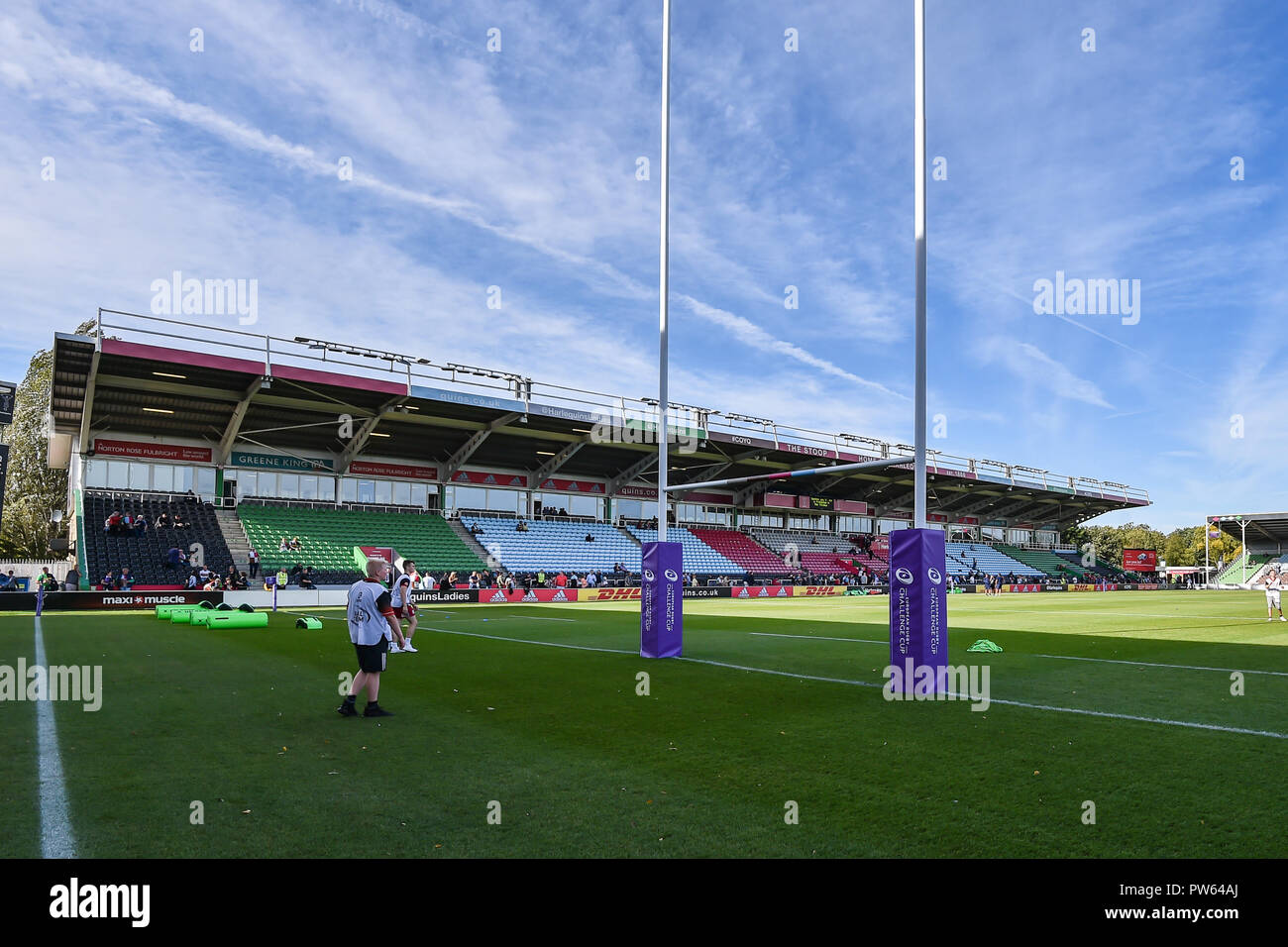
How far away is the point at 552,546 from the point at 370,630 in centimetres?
4006

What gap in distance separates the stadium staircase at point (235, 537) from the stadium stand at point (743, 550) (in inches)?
1130

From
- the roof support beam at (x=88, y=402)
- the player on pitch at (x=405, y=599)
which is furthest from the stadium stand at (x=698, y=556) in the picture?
the player on pitch at (x=405, y=599)

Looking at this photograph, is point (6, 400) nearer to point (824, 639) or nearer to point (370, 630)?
point (370, 630)

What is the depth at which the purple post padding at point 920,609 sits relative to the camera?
402 inches

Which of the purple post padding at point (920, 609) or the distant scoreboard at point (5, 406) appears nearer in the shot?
the purple post padding at point (920, 609)

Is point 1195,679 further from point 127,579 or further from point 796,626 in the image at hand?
point 127,579

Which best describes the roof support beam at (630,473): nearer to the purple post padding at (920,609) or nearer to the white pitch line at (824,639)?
the white pitch line at (824,639)

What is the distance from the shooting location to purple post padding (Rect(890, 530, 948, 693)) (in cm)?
1020

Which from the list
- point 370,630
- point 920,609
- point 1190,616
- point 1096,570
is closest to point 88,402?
point 370,630

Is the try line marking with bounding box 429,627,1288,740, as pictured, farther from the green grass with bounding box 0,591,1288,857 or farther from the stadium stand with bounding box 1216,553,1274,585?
the stadium stand with bounding box 1216,553,1274,585

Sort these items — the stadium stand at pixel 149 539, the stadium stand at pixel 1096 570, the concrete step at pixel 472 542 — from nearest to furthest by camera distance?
the stadium stand at pixel 149 539, the concrete step at pixel 472 542, the stadium stand at pixel 1096 570

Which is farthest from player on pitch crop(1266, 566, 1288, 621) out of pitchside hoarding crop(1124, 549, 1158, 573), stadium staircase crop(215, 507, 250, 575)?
pitchside hoarding crop(1124, 549, 1158, 573)

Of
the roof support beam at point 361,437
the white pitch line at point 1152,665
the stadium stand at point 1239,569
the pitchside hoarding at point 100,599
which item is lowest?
the stadium stand at point 1239,569
